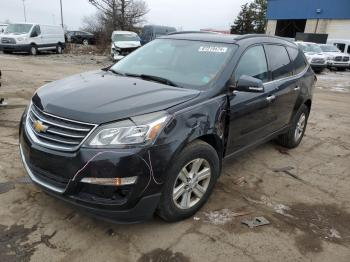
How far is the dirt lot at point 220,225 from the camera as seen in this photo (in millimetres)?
3045

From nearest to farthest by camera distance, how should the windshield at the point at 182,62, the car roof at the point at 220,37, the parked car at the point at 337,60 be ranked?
1. the windshield at the point at 182,62
2. the car roof at the point at 220,37
3. the parked car at the point at 337,60

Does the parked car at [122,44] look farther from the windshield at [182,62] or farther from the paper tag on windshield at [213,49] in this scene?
the paper tag on windshield at [213,49]

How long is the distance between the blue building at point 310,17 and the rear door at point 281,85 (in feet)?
118

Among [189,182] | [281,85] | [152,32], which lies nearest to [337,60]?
[152,32]

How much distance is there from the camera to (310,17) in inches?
1587

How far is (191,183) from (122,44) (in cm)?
1750

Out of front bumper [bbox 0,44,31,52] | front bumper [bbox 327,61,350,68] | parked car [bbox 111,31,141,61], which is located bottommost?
front bumper [bbox 327,61,350,68]

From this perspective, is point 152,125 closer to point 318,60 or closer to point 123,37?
point 123,37

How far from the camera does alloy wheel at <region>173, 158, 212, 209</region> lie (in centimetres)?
331

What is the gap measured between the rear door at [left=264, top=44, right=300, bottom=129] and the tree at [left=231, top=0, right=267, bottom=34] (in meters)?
53.8

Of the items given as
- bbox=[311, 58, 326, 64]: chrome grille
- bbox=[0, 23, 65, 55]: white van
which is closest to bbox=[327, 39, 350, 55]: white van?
bbox=[311, 58, 326, 64]: chrome grille

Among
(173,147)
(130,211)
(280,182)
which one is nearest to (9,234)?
(130,211)

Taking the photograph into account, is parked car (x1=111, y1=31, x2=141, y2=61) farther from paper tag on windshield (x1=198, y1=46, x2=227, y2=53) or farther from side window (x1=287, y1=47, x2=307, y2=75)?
paper tag on windshield (x1=198, y1=46, x2=227, y2=53)

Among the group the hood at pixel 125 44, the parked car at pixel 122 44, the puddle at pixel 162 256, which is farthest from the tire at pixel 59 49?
the puddle at pixel 162 256
